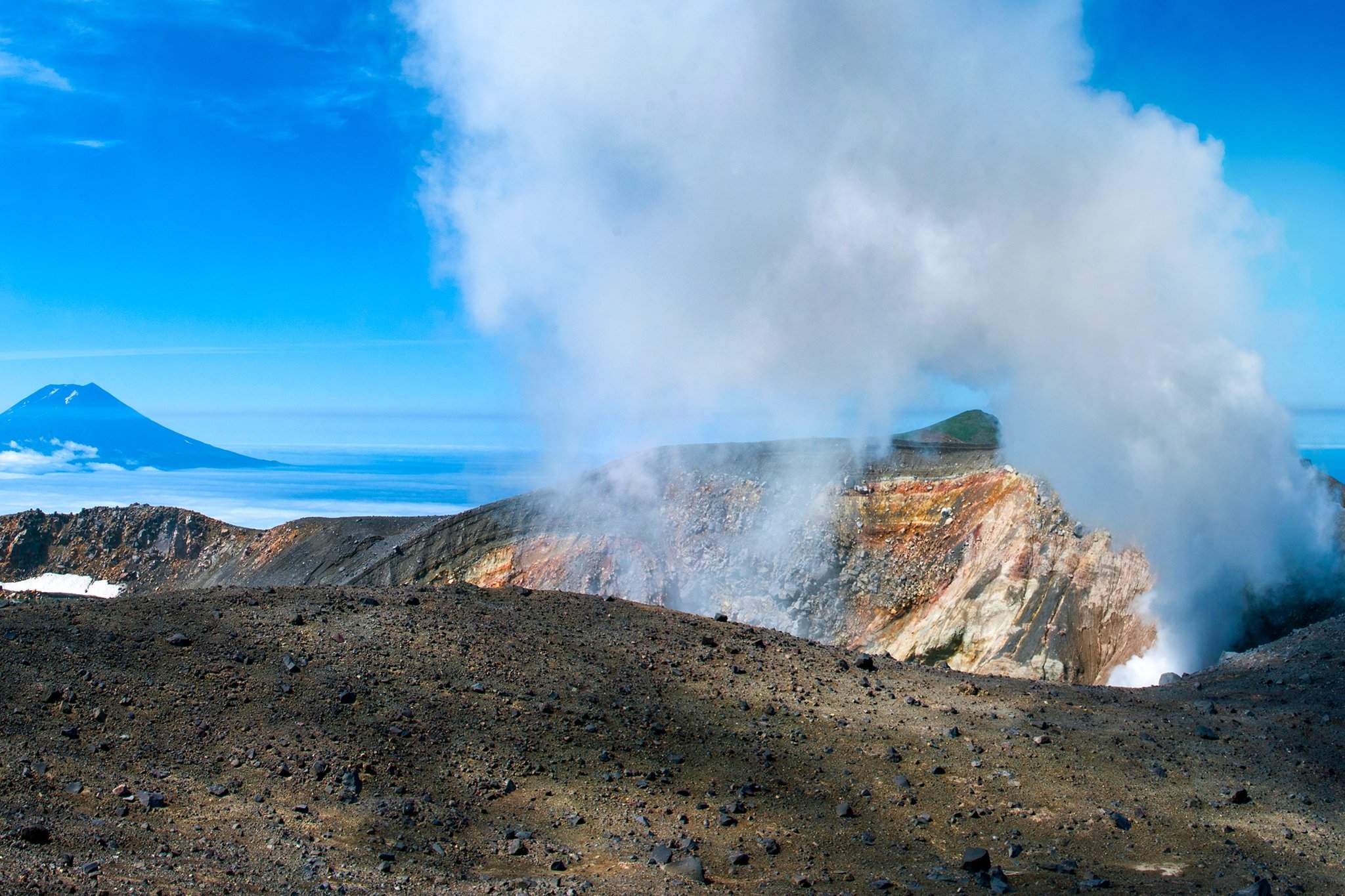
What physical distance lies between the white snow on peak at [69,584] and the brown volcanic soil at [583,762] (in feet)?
129

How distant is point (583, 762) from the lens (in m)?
11.9

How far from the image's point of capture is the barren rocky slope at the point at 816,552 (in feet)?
85.1

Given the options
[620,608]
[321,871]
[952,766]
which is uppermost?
[620,608]

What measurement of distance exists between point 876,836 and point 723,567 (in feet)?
80.4

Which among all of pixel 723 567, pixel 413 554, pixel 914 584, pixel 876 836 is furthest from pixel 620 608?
pixel 413 554

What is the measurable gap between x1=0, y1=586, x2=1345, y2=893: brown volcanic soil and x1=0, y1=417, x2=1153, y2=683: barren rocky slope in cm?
950

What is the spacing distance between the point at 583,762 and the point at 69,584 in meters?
48.7

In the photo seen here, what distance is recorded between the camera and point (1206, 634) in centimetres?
2333

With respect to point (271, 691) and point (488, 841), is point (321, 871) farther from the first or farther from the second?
point (271, 691)

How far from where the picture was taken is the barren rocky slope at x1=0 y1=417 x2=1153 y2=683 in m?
26.0

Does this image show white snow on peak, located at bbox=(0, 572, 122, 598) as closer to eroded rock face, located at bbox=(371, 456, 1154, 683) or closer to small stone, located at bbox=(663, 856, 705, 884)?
eroded rock face, located at bbox=(371, 456, 1154, 683)

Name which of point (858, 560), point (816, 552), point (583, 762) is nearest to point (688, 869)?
point (583, 762)

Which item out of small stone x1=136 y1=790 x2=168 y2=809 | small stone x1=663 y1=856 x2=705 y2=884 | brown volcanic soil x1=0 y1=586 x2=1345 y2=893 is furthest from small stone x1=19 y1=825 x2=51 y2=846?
small stone x1=663 y1=856 x2=705 y2=884

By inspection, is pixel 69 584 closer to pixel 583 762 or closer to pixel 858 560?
pixel 858 560
